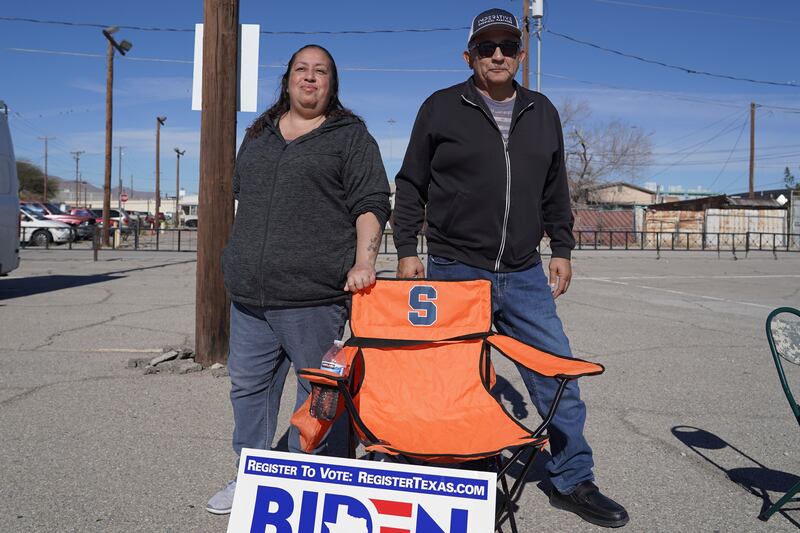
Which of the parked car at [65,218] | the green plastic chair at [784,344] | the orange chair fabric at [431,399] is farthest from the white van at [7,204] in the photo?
the parked car at [65,218]

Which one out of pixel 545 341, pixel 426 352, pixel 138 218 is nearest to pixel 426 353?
pixel 426 352

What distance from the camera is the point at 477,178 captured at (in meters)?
3.12

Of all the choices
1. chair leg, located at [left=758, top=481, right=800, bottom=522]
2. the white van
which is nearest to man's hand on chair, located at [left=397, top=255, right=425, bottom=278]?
chair leg, located at [left=758, top=481, right=800, bottom=522]

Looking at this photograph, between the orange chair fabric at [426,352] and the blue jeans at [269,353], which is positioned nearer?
the blue jeans at [269,353]

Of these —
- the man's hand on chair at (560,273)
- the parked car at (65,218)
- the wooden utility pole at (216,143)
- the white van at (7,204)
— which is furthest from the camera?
the parked car at (65,218)

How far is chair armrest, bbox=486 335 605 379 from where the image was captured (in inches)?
103

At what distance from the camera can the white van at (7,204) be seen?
1022cm

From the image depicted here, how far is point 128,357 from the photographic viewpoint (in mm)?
6230

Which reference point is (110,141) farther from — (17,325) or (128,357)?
(128,357)

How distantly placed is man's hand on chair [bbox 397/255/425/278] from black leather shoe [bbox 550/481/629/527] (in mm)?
1197

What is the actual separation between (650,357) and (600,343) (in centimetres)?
76

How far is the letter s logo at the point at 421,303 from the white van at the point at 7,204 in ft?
29.6

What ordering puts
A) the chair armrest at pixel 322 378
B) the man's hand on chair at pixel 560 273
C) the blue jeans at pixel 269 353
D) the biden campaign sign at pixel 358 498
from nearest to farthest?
the biden campaign sign at pixel 358 498
the chair armrest at pixel 322 378
the blue jeans at pixel 269 353
the man's hand on chair at pixel 560 273

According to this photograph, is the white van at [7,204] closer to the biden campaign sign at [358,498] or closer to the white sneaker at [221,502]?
the white sneaker at [221,502]
